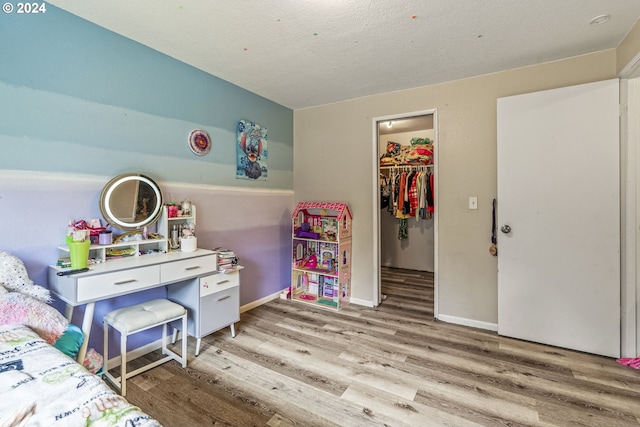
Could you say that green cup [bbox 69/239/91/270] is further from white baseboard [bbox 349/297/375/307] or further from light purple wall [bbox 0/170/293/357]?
white baseboard [bbox 349/297/375/307]

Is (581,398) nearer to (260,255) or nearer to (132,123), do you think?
(260,255)

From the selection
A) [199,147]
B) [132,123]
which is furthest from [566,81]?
[132,123]

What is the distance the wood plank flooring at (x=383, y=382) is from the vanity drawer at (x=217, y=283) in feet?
1.55

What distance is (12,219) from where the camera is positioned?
159 cm

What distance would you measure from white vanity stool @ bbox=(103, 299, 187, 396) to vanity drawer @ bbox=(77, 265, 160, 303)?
0.68 feet

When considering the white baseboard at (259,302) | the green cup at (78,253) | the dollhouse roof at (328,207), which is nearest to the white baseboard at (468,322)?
the dollhouse roof at (328,207)

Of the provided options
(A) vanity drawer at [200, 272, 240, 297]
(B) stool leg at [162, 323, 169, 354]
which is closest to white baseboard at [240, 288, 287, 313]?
(A) vanity drawer at [200, 272, 240, 297]

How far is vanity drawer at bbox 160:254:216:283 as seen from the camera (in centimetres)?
189

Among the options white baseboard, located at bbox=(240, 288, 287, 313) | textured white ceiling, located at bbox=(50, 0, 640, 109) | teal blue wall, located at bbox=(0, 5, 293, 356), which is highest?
textured white ceiling, located at bbox=(50, 0, 640, 109)

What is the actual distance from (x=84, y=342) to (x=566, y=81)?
370cm

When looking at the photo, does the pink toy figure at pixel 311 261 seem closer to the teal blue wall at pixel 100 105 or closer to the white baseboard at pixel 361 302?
the white baseboard at pixel 361 302

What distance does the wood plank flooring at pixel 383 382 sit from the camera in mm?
1552

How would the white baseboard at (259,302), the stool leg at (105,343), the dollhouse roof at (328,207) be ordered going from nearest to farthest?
the stool leg at (105,343) < the white baseboard at (259,302) < the dollhouse roof at (328,207)

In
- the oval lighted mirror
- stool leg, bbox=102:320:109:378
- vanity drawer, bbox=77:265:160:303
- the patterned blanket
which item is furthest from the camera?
the oval lighted mirror
